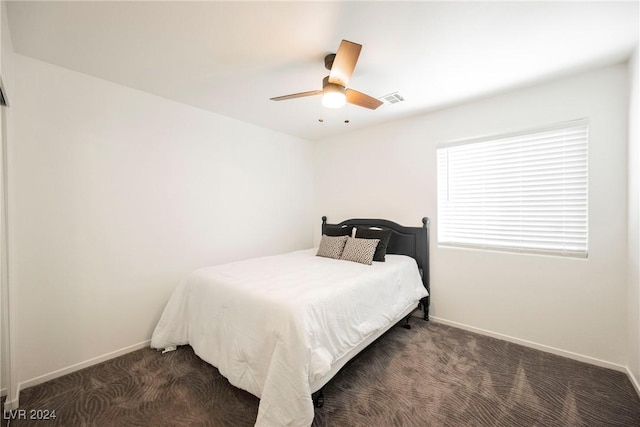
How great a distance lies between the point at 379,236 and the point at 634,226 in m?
2.09

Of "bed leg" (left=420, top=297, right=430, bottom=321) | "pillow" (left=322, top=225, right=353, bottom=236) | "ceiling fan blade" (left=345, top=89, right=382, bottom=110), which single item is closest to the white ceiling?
"ceiling fan blade" (left=345, top=89, right=382, bottom=110)

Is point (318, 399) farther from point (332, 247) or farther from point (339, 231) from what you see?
point (339, 231)

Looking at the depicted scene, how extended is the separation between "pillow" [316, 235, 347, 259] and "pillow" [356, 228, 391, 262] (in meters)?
0.23

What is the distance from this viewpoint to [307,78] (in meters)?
2.38

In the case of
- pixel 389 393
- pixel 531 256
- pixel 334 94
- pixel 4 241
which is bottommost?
pixel 389 393

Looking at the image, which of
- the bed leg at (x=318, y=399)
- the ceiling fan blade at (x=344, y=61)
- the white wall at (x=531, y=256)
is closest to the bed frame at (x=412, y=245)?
the white wall at (x=531, y=256)

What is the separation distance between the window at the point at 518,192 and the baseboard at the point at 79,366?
3.50m

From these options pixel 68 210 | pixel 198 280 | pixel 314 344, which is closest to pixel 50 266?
pixel 68 210

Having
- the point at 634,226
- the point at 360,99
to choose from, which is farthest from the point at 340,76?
the point at 634,226

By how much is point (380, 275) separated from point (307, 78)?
1934mm

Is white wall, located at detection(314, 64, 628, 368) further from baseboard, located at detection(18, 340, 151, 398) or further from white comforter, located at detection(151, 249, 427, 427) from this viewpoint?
baseboard, located at detection(18, 340, 151, 398)

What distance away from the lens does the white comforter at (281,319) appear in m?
1.58

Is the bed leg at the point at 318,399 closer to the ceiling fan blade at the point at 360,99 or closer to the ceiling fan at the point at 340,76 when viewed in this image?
the ceiling fan at the point at 340,76

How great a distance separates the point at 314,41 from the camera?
1877 millimetres
